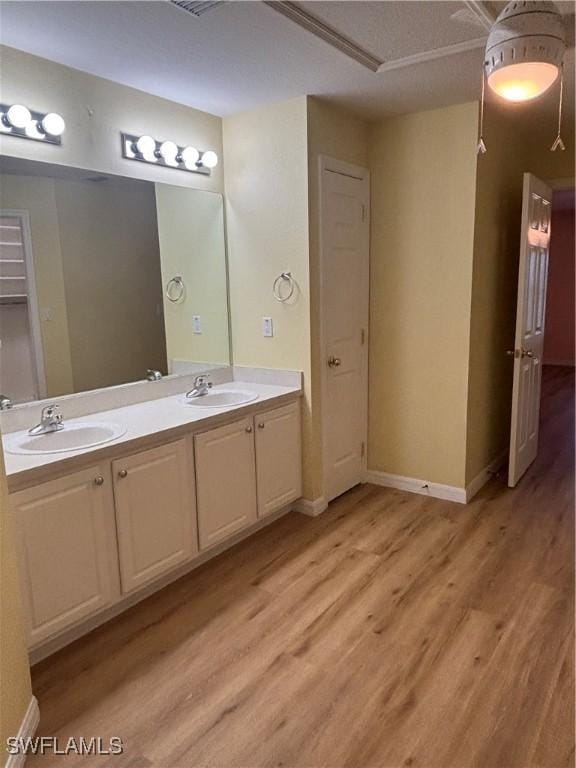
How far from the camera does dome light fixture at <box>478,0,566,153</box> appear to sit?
1.39 m

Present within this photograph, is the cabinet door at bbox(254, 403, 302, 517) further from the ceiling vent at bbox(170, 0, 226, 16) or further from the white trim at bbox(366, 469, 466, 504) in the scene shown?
the ceiling vent at bbox(170, 0, 226, 16)

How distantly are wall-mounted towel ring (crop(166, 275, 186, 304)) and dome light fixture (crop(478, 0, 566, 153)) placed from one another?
82.2 inches

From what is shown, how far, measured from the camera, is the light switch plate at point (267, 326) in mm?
3240

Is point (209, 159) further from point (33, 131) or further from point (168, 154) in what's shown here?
point (33, 131)

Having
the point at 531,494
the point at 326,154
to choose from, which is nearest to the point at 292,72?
the point at 326,154

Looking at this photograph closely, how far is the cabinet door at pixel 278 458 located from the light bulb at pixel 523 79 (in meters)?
1.90

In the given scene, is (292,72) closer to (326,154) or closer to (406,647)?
(326,154)

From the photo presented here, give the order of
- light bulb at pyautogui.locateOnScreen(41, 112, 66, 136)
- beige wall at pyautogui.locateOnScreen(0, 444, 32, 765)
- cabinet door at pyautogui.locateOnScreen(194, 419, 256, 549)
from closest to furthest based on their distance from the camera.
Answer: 1. beige wall at pyautogui.locateOnScreen(0, 444, 32, 765)
2. light bulb at pyautogui.locateOnScreen(41, 112, 66, 136)
3. cabinet door at pyautogui.locateOnScreen(194, 419, 256, 549)

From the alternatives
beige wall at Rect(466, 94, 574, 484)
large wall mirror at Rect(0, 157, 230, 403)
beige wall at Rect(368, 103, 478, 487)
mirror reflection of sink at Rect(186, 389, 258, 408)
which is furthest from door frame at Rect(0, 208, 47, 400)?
beige wall at Rect(466, 94, 574, 484)

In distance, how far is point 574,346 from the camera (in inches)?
316

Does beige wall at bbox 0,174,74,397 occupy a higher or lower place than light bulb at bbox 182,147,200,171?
lower

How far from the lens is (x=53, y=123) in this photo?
2307 millimetres

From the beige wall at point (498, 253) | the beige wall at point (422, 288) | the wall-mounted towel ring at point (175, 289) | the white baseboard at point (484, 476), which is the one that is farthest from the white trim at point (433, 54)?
the white baseboard at point (484, 476)

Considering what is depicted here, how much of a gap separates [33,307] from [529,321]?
3031mm
